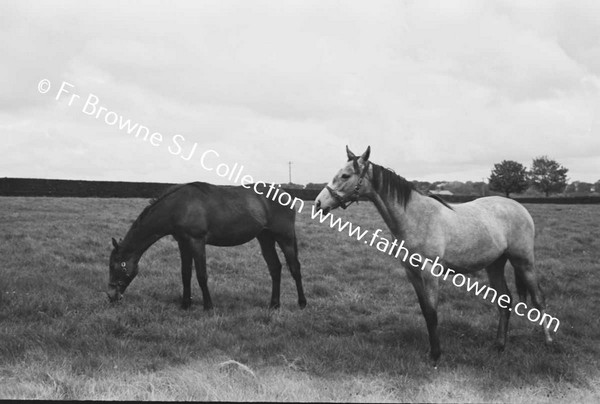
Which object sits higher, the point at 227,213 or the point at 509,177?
the point at 509,177

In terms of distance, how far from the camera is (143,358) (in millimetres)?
5789

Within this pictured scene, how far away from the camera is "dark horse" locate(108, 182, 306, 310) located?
8.24 m

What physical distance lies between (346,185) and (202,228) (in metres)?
3.37

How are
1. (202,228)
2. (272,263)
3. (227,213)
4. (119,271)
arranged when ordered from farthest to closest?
(272,263), (227,213), (202,228), (119,271)

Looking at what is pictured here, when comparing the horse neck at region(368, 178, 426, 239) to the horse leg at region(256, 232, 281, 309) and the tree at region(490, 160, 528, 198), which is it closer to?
the horse leg at region(256, 232, 281, 309)

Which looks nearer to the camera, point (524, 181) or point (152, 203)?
point (152, 203)

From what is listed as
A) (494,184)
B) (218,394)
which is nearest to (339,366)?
(218,394)

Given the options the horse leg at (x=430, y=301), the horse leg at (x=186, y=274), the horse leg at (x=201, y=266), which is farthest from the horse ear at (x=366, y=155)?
the horse leg at (x=186, y=274)

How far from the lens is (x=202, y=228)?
841 cm

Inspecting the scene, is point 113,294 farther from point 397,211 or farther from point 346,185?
point 397,211

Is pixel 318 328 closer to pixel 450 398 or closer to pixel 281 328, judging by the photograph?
pixel 281 328

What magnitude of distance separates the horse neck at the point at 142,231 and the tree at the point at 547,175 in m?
61.5

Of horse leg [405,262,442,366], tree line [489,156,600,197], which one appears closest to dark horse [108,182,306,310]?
horse leg [405,262,442,366]

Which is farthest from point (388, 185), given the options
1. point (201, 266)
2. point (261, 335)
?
point (201, 266)
